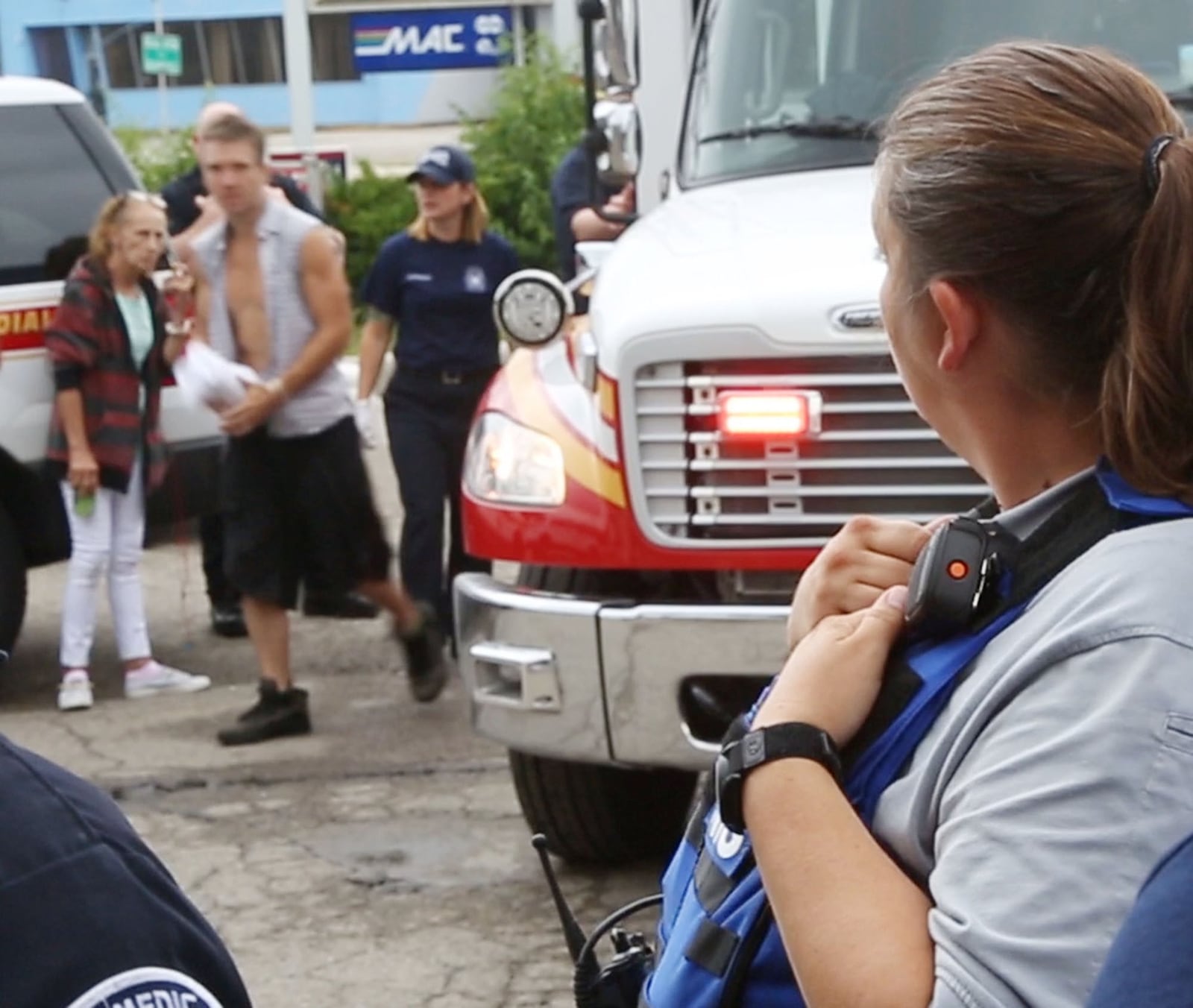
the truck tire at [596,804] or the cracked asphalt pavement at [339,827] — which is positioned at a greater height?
the truck tire at [596,804]

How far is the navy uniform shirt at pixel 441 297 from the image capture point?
8.18 metres

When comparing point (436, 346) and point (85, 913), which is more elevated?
point (85, 913)

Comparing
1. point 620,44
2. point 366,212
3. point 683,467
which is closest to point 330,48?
point 366,212

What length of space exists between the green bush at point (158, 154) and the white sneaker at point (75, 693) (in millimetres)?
12679

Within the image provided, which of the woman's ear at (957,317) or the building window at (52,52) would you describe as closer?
the woman's ear at (957,317)

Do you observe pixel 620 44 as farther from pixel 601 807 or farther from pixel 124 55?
pixel 124 55

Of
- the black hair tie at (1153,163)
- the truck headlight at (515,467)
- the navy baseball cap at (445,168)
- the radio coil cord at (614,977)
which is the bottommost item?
the truck headlight at (515,467)

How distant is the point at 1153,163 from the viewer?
1623 mm

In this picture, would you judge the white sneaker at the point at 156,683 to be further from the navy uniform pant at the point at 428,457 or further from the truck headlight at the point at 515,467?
the truck headlight at the point at 515,467

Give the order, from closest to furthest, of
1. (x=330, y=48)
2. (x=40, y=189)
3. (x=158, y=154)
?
(x=40, y=189) → (x=158, y=154) → (x=330, y=48)

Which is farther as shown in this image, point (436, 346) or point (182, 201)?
point (182, 201)

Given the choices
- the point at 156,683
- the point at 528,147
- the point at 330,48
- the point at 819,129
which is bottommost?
the point at 330,48

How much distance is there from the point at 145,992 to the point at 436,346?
22.5 feet

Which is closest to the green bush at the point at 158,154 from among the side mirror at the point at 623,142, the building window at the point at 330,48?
the side mirror at the point at 623,142
